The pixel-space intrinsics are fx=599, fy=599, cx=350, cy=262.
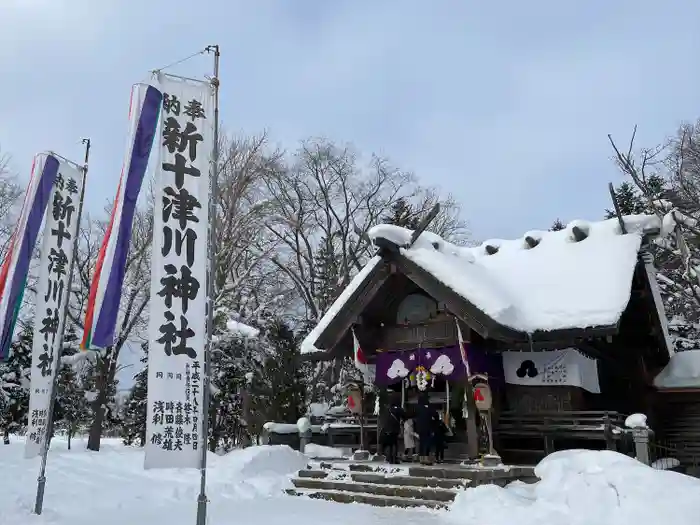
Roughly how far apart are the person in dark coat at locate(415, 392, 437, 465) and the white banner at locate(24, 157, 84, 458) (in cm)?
766

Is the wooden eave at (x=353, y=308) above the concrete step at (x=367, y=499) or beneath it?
above

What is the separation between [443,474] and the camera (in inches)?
473

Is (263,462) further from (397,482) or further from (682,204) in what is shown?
(682,204)

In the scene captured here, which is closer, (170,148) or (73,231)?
(170,148)

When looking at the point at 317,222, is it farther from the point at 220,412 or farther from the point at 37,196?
the point at 37,196

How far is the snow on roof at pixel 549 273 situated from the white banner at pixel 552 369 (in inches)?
50.3

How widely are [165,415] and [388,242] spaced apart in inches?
320

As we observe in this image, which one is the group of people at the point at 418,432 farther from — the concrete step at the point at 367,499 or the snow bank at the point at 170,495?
the snow bank at the point at 170,495

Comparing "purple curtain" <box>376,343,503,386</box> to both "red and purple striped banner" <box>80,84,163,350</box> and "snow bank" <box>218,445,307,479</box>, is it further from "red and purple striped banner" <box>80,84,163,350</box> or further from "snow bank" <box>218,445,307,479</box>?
"red and purple striped banner" <box>80,84,163,350</box>

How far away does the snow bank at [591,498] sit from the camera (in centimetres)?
843

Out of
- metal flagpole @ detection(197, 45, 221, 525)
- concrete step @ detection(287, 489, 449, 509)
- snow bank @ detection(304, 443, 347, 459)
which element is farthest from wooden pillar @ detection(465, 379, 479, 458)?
metal flagpole @ detection(197, 45, 221, 525)

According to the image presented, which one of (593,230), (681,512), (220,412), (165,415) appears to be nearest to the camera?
(165,415)

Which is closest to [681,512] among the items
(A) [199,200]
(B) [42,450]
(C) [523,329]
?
(C) [523,329]

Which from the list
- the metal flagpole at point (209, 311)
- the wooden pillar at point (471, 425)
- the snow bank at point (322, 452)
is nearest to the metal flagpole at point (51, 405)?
the metal flagpole at point (209, 311)
